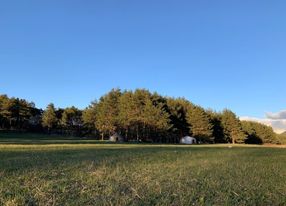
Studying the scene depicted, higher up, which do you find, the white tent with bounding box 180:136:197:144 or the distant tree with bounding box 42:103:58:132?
the distant tree with bounding box 42:103:58:132

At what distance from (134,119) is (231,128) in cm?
3865

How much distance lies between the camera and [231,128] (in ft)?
346

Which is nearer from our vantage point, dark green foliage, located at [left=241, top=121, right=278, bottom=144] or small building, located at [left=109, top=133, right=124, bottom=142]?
small building, located at [left=109, top=133, right=124, bottom=142]

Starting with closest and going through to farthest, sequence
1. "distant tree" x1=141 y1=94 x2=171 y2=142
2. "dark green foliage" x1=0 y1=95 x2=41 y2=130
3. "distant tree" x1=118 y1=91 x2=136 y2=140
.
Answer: "distant tree" x1=141 y1=94 x2=171 y2=142 → "distant tree" x1=118 y1=91 x2=136 y2=140 → "dark green foliage" x1=0 y1=95 x2=41 y2=130

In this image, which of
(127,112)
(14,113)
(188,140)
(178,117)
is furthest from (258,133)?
(14,113)

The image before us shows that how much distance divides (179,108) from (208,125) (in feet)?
26.9

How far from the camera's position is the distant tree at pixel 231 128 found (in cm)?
10400

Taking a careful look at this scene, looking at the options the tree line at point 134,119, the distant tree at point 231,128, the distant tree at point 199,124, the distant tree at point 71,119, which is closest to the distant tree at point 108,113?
the tree line at point 134,119

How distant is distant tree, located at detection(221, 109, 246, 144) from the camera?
104m

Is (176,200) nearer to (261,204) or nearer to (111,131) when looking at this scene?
(261,204)

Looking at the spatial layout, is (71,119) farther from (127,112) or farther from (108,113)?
(127,112)

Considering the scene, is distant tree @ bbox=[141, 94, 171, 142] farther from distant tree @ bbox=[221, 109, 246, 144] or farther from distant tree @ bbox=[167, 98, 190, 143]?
distant tree @ bbox=[221, 109, 246, 144]

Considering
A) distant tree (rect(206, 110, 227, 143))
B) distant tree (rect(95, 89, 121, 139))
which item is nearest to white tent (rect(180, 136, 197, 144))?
distant tree (rect(95, 89, 121, 139))

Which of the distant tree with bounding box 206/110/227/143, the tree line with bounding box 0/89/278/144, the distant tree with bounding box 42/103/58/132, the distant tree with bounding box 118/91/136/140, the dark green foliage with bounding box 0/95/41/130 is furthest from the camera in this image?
the distant tree with bounding box 42/103/58/132
